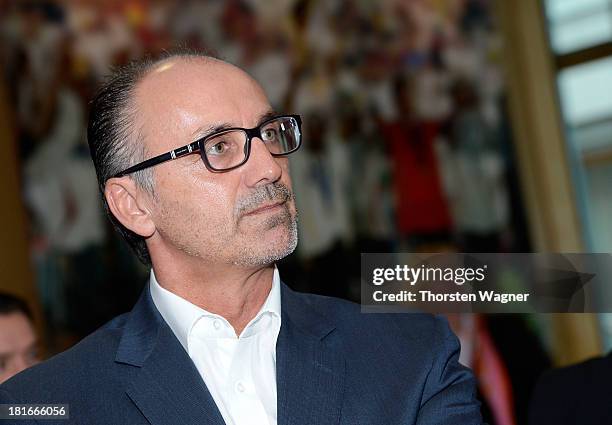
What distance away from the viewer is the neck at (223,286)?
7.20ft

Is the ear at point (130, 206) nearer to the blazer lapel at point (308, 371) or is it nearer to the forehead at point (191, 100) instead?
the forehead at point (191, 100)

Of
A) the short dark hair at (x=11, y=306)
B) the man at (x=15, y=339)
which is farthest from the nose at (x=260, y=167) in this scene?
the short dark hair at (x=11, y=306)

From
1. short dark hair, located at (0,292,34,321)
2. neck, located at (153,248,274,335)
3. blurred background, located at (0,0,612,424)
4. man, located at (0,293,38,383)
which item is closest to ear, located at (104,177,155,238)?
neck, located at (153,248,274,335)

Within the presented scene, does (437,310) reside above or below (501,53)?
below

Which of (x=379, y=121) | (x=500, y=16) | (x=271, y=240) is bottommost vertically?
(x=271, y=240)

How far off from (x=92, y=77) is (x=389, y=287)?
8464mm

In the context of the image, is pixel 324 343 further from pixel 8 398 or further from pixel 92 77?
pixel 92 77

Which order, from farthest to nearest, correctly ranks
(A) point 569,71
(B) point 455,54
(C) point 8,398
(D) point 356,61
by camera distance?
(D) point 356,61, (B) point 455,54, (A) point 569,71, (C) point 8,398

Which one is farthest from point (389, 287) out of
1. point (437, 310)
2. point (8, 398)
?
point (8, 398)

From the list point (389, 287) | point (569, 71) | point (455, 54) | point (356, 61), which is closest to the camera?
point (389, 287)

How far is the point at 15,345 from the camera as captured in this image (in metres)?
3.17

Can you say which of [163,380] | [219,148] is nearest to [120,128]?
[219,148]

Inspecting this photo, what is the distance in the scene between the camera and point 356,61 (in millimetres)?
9297

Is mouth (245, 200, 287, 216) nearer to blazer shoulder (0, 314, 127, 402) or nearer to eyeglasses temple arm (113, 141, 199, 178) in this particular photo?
eyeglasses temple arm (113, 141, 199, 178)
